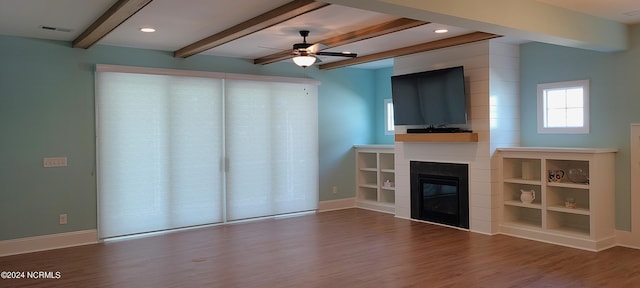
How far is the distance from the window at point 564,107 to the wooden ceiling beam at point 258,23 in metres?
3.50

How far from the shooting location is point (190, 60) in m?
6.66

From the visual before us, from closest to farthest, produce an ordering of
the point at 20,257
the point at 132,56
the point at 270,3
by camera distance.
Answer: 1. the point at 270,3
2. the point at 20,257
3. the point at 132,56

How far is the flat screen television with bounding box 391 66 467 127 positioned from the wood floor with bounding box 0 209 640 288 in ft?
4.89

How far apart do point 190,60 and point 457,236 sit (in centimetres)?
424

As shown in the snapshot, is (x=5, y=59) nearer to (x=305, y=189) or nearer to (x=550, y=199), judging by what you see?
(x=305, y=189)

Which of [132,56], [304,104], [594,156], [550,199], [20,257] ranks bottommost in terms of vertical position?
[20,257]

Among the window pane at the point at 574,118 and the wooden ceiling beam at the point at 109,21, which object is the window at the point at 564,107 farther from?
the wooden ceiling beam at the point at 109,21

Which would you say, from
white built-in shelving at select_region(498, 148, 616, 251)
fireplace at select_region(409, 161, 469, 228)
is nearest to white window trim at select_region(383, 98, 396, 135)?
fireplace at select_region(409, 161, 469, 228)

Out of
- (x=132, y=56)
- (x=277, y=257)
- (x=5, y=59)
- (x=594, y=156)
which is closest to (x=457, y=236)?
(x=594, y=156)

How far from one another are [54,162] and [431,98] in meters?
4.80

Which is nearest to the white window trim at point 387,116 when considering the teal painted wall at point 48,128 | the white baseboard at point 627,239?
the teal painted wall at point 48,128

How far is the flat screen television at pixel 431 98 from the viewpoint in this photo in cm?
614

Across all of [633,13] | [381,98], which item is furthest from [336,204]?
[633,13]

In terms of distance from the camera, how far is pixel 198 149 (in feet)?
22.0
